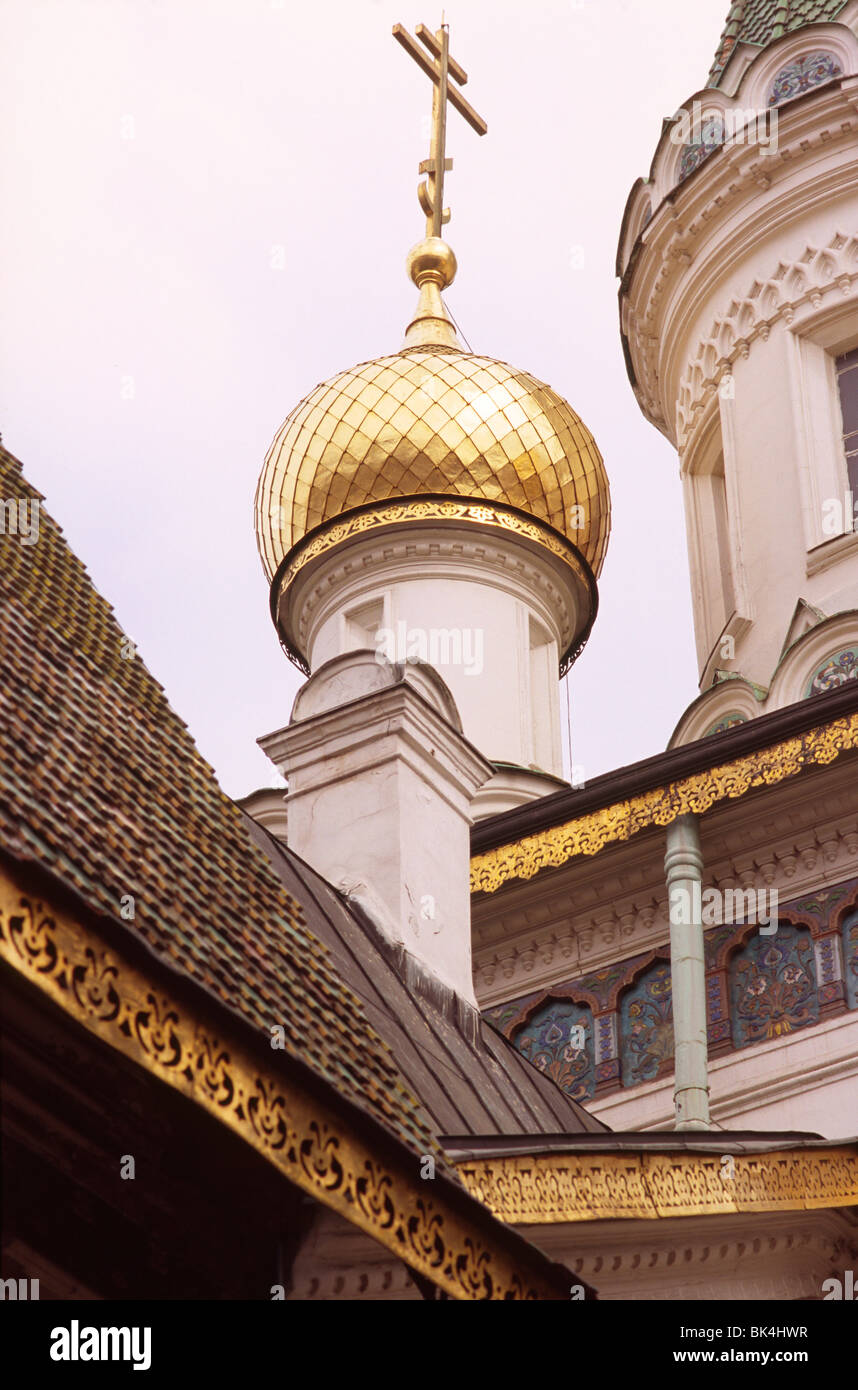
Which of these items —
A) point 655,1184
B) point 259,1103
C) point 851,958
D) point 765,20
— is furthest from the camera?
point 765,20

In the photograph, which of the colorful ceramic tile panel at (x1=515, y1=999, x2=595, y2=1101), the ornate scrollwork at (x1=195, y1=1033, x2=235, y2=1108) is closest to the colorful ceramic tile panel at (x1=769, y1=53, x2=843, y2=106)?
the colorful ceramic tile panel at (x1=515, y1=999, x2=595, y2=1101)

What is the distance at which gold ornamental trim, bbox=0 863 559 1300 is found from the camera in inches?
153

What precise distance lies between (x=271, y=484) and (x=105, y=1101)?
12.4 metres

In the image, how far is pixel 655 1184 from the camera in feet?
21.3

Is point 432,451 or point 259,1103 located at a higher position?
point 432,451

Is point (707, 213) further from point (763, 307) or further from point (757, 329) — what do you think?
point (757, 329)

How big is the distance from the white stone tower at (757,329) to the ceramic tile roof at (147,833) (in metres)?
7.16

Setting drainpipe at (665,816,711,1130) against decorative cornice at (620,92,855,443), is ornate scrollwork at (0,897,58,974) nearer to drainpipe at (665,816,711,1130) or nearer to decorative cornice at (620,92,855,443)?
drainpipe at (665,816,711,1130)

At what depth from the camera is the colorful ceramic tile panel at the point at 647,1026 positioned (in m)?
10.6

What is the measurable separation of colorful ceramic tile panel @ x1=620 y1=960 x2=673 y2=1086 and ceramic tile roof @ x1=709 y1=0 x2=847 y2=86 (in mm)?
6737

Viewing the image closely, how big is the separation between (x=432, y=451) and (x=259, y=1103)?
1176cm

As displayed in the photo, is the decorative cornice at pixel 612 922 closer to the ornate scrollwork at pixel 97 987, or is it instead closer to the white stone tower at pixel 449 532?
the white stone tower at pixel 449 532

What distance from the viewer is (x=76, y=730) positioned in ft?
16.2

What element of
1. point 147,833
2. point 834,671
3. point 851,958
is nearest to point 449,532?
point 834,671
